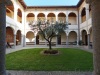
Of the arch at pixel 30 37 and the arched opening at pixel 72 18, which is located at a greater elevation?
the arched opening at pixel 72 18

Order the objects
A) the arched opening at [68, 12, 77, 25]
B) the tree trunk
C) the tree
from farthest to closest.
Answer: the arched opening at [68, 12, 77, 25]
the tree
the tree trunk

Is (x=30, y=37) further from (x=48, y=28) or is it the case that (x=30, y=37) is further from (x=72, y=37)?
(x=48, y=28)

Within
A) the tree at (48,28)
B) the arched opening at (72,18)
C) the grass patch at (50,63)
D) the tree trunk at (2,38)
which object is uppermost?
the arched opening at (72,18)

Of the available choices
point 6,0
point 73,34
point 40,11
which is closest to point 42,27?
point 6,0

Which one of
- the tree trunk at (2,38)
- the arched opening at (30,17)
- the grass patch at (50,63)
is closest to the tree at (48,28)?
the grass patch at (50,63)

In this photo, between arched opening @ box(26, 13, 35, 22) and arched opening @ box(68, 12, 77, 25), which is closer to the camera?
arched opening @ box(68, 12, 77, 25)

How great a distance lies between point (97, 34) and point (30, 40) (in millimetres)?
29616

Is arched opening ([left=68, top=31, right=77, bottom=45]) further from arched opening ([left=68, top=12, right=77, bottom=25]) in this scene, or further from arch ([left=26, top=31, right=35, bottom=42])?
arch ([left=26, top=31, right=35, bottom=42])

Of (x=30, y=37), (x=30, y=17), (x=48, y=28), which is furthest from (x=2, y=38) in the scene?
(x=30, y=17)

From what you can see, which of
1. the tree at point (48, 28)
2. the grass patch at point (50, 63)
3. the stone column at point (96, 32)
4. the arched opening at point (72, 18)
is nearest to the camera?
the stone column at point (96, 32)

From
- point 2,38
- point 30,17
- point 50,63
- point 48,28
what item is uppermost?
point 30,17

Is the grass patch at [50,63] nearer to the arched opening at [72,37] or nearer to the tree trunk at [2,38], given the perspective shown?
the tree trunk at [2,38]

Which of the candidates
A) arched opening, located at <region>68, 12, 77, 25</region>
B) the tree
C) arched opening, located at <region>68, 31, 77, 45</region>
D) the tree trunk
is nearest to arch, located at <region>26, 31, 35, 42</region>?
arched opening, located at <region>68, 31, 77, 45</region>

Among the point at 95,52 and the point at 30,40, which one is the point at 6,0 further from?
the point at 30,40
